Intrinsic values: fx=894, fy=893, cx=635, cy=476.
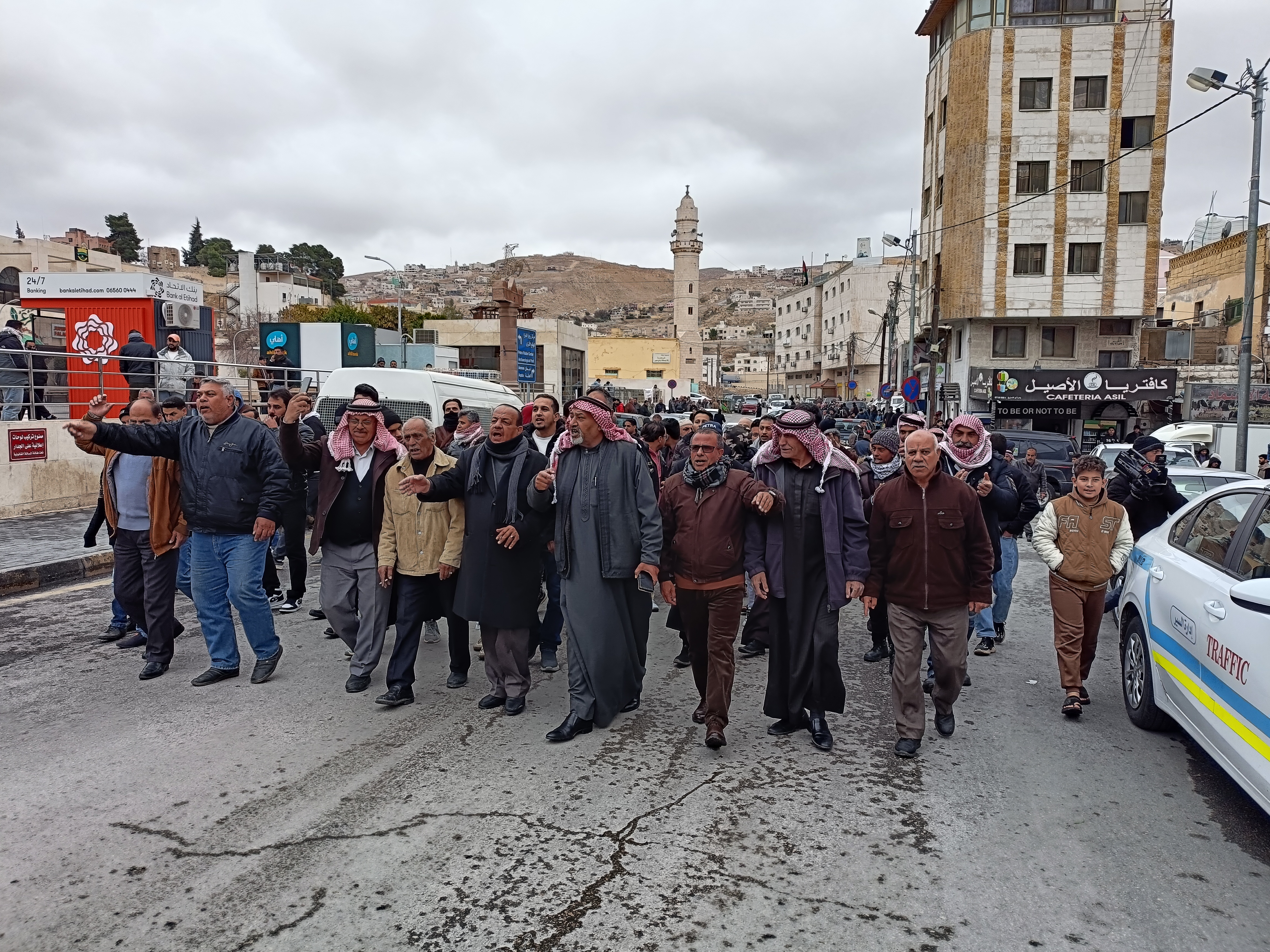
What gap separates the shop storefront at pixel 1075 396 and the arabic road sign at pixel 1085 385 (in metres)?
0.01

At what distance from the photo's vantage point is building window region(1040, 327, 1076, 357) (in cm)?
3509

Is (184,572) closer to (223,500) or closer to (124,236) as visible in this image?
(223,500)

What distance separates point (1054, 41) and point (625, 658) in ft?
119

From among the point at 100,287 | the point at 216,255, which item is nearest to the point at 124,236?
the point at 216,255

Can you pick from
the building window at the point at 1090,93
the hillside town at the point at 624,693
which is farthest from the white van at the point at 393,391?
the building window at the point at 1090,93

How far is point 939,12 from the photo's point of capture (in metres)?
36.1

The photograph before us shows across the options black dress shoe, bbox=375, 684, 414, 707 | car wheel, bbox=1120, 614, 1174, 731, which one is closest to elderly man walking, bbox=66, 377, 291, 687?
black dress shoe, bbox=375, 684, 414, 707

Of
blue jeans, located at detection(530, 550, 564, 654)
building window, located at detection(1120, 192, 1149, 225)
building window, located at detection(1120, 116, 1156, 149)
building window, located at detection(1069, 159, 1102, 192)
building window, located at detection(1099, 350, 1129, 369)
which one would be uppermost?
building window, located at detection(1120, 116, 1156, 149)

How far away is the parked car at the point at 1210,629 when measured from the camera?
3.63 meters

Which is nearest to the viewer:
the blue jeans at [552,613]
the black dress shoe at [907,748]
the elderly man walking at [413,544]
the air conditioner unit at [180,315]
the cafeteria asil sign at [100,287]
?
the black dress shoe at [907,748]

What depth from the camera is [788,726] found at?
5090 millimetres

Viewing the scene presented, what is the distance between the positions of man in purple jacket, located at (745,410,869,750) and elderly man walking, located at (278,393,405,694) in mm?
2439

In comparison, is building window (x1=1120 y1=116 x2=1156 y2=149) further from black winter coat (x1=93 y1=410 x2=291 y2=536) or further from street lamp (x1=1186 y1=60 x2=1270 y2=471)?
black winter coat (x1=93 y1=410 x2=291 y2=536)

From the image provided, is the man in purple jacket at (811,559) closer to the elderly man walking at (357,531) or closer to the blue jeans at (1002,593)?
the elderly man walking at (357,531)
